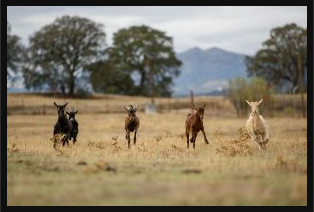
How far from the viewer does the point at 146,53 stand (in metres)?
95.2

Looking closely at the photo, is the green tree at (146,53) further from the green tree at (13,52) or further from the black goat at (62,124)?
the black goat at (62,124)

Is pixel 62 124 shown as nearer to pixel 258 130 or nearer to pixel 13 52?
pixel 258 130

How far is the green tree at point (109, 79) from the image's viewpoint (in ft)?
278

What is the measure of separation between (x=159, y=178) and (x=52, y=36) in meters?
69.6

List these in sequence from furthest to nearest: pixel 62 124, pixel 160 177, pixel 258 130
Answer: pixel 62 124 → pixel 258 130 → pixel 160 177

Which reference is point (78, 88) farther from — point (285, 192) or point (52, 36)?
point (285, 192)

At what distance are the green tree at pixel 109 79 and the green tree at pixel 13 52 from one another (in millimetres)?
9497

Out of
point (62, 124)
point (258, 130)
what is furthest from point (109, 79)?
point (258, 130)

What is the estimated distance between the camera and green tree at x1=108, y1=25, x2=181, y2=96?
9500 centimetres

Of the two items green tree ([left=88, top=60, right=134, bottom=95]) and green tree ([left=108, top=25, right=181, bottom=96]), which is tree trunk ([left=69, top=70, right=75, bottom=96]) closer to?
green tree ([left=88, top=60, right=134, bottom=95])

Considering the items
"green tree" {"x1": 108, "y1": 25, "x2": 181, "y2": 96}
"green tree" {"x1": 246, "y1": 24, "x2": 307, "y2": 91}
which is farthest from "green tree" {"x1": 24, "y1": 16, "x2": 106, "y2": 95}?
"green tree" {"x1": 246, "y1": 24, "x2": 307, "y2": 91}

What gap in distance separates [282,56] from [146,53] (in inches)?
832

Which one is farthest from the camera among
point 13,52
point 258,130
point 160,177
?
point 13,52

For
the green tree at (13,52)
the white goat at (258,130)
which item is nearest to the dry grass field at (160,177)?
the white goat at (258,130)
